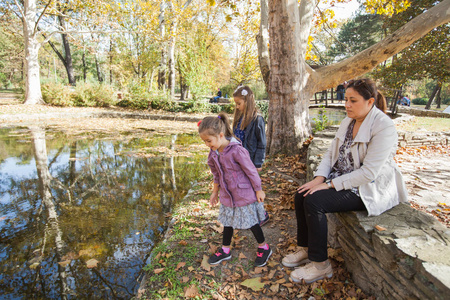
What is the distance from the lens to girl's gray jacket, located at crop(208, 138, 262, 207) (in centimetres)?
254

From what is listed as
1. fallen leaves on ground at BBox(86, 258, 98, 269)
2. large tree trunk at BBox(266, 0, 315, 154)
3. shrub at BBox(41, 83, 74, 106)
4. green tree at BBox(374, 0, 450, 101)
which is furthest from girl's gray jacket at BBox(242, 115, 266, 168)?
green tree at BBox(374, 0, 450, 101)

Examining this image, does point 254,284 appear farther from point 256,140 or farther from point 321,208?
point 256,140

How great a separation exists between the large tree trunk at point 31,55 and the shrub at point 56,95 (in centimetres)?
36

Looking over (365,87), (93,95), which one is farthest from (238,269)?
(93,95)

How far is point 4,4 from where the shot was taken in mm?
16250

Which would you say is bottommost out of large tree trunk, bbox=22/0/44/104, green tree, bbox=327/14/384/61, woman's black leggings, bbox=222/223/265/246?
woman's black leggings, bbox=222/223/265/246

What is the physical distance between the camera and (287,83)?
19.5 ft

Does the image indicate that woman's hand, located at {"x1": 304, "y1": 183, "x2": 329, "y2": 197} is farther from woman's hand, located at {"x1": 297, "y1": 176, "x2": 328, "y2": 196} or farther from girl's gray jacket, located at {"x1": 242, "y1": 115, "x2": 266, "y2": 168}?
girl's gray jacket, located at {"x1": 242, "y1": 115, "x2": 266, "y2": 168}

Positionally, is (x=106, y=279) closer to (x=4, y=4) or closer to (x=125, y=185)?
(x=125, y=185)

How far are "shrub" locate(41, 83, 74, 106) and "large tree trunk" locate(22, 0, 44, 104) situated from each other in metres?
0.36

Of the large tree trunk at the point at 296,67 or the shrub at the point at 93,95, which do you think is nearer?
→ the large tree trunk at the point at 296,67

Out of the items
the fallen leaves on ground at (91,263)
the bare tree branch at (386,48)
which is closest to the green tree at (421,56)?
the bare tree branch at (386,48)

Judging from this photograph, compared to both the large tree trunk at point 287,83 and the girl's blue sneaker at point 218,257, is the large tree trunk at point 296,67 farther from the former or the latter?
the girl's blue sneaker at point 218,257

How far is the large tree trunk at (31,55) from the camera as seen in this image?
15.4 m
